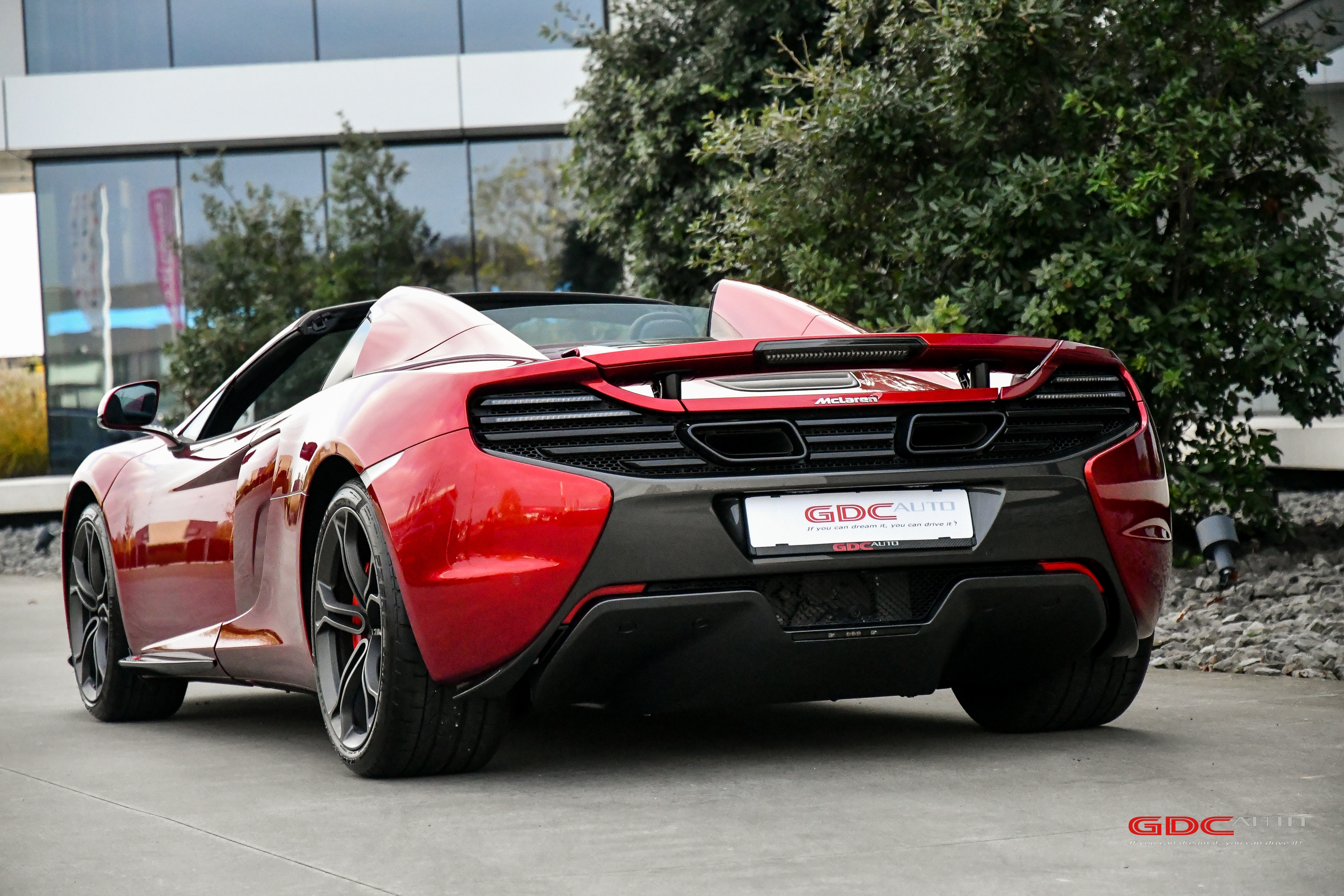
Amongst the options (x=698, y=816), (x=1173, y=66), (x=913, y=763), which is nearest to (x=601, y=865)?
(x=698, y=816)

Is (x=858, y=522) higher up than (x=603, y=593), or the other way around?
(x=858, y=522)

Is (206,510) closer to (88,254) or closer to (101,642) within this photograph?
(101,642)

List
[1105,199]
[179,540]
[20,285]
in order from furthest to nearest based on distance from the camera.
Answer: [20,285] < [1105,199] < [179,540]

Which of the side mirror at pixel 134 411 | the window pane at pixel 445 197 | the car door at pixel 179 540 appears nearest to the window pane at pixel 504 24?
the window pane at pixel 445 197

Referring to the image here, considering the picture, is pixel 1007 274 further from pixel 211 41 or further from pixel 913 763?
pixel 211 41

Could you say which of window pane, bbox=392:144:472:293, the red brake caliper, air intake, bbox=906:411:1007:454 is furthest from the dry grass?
air intake, bbox=906:411:1007:454

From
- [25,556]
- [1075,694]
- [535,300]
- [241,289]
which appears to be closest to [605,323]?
[535,300]

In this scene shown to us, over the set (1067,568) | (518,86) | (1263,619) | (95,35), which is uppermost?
(95,35)

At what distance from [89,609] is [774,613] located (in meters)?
3.23

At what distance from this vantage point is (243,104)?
2033 cm

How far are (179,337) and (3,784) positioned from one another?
13.1 meters

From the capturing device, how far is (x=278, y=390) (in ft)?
17.6

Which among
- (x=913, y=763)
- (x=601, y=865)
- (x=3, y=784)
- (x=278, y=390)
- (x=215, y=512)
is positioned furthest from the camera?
(x=278, y=390)

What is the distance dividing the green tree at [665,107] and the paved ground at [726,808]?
7871 millimetres
